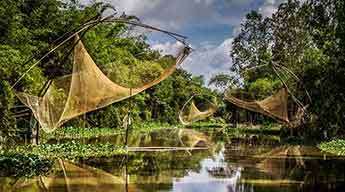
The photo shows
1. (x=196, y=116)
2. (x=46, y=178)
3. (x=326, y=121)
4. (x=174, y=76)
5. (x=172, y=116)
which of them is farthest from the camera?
(x=174, y=76)

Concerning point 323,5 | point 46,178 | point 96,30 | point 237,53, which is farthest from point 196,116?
point 46,178

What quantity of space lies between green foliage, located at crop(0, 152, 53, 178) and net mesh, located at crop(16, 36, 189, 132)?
2.79 meters

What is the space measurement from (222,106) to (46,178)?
5589cm

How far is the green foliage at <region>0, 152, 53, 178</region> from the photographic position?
45.3 feet

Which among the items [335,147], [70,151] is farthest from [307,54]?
[70,151]

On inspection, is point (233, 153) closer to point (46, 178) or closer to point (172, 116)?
point (46, 178)

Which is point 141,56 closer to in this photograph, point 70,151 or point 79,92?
point 70,151

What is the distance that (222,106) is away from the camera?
68062 mm

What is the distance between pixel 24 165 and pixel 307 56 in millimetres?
24085

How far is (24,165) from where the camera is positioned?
14328 millimetres

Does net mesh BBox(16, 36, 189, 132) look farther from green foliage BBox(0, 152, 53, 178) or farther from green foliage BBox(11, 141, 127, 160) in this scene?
green foliage BBox(0, 152, 53, 178)

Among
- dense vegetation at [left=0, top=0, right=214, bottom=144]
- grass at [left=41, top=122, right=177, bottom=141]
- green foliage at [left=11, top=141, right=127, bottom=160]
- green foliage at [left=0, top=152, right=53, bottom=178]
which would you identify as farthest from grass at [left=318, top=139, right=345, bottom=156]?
grass at [left=41, top=122, right=177, bottom=141]

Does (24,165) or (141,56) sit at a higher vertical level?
(141,56)

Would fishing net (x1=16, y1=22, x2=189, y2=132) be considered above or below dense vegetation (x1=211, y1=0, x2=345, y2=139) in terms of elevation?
below
